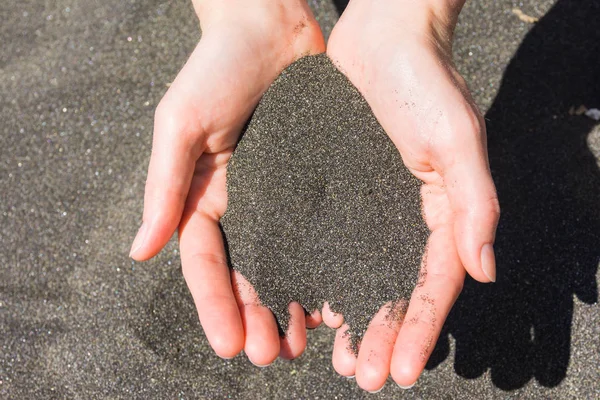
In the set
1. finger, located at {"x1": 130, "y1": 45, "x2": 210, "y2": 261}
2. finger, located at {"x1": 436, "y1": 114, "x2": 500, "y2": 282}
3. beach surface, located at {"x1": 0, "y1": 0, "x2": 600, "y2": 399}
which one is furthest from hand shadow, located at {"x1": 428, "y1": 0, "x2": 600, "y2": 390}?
finger, located at {"x1": 130, "y1": 45, "x2": 210, "y2": 261}

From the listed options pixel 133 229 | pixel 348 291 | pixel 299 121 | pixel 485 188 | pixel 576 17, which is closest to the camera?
pixel 485 188

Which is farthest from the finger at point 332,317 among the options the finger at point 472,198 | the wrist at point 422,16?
the wrist at point 422,16

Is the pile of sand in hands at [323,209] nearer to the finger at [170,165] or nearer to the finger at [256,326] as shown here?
the finger at [256,326]

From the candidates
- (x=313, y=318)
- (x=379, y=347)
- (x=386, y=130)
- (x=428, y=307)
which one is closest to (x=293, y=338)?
(x=313, y=318)

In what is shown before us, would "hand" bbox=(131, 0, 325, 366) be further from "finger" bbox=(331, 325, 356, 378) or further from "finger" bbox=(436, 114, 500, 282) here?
"finger" bbox=(436, 114, 500, 282)

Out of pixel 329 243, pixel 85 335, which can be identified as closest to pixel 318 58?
pixel 329 243

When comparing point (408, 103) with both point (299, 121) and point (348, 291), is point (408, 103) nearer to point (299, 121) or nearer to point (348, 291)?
point (299, 121)

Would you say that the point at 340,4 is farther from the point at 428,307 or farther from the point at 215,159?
the point at 428,307
